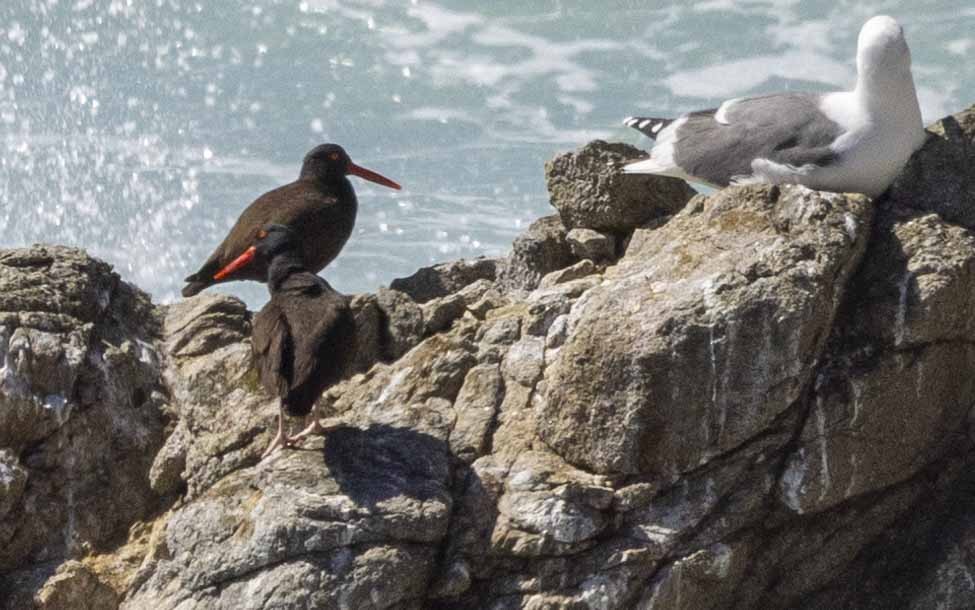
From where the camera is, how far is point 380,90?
2247cm

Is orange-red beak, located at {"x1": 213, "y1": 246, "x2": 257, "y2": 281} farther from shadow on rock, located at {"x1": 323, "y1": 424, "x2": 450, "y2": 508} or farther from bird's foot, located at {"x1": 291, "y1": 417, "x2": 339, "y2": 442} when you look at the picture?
shadow on rock, located at {"x1": 323, "y1": 424, "x2": 450, "y2": 508}

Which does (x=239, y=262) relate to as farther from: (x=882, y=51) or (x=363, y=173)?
(x=882, y=51)

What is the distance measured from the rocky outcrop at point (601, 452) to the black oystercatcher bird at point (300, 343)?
0.73ft

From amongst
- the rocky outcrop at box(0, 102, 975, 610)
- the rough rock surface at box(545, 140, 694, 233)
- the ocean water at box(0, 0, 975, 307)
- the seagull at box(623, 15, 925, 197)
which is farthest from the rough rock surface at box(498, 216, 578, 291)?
the ocean water at box(0, 0, 975, 307)

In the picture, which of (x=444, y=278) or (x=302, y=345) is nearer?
(x=302, y=345)

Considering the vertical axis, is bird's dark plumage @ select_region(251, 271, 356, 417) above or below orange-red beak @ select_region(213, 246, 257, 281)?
below

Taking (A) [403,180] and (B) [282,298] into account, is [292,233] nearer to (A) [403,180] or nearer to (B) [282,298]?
(B) [282,298]

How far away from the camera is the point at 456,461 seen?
717 cm

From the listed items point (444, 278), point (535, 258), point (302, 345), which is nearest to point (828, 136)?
point (535, 258)

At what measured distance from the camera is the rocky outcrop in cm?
668

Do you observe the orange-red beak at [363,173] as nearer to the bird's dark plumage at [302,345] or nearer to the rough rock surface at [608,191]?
the rough rock surface at [608,191]

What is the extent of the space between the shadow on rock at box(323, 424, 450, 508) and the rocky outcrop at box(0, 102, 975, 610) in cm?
1

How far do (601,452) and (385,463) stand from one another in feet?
3.19

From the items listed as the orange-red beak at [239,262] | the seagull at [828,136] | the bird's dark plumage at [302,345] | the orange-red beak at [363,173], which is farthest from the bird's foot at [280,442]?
the orange-red beak at [363,173]
